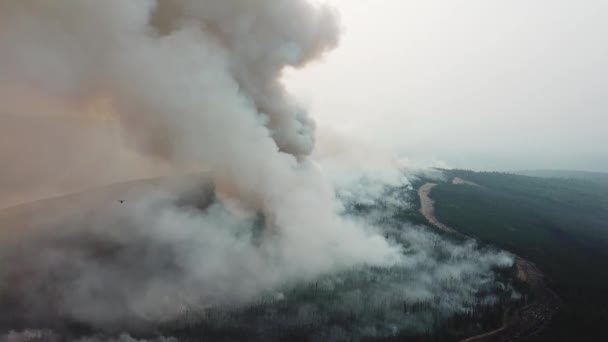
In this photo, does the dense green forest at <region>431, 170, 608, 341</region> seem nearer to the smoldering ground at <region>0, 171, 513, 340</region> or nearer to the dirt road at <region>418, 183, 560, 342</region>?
the dirt road at <region>418, 183, 560, 342</region>

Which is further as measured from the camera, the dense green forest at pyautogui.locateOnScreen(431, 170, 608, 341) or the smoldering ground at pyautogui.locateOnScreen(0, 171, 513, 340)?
the dense green forest at pyautogui.locateOnScreen(431, 170, 608, 341)

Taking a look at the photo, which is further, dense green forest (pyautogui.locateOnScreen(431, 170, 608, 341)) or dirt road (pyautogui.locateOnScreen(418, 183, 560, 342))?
dense green forest (pyautogui.locateOnScreen(431, 170, 608, 341))

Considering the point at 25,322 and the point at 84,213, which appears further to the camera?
the point at 84,213

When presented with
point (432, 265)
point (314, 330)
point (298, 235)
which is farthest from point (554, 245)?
point (314, 330)

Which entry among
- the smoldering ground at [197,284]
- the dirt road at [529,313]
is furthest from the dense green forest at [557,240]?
the smoldering ground at [197,284]

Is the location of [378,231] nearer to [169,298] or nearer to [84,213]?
[169,298]

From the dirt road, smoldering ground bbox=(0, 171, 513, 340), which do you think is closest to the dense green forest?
the dirt road
